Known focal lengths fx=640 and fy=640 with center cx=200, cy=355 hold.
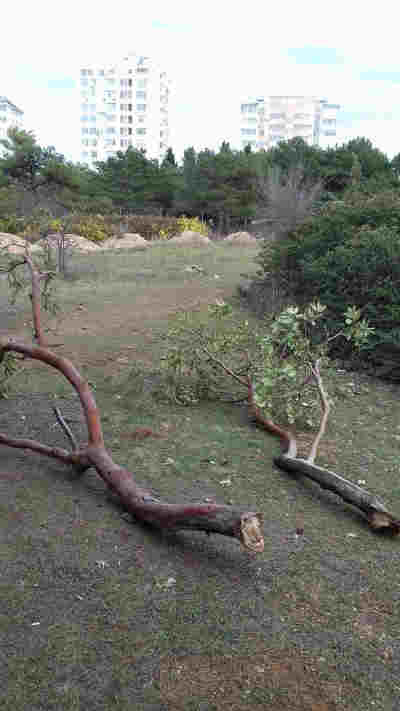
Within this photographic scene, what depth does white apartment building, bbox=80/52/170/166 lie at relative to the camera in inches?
3433

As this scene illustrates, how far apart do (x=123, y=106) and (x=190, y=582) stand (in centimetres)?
9307

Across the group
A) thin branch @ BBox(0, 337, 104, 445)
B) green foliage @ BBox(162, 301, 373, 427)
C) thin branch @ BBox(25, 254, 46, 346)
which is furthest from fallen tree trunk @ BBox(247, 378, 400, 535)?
thin branch @ BBox(25, 254, 46, 346)

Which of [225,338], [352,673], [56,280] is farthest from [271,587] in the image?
[56,280]

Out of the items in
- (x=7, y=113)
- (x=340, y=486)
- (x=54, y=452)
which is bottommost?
(x=340, y=486)

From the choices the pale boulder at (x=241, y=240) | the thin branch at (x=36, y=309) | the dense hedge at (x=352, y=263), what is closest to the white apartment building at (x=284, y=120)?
the pale boulder at (x=241, y=240)

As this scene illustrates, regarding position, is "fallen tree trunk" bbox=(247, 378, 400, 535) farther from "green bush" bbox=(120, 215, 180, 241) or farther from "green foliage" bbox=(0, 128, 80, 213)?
"green foliage" bbox=(0, 128, 80, 213)

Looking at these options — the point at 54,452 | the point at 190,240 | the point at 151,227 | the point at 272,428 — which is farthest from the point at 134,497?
the point at 151,227

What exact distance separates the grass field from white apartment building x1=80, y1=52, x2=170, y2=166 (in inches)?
3406

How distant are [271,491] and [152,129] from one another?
8982 cm

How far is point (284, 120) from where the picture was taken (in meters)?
97.7

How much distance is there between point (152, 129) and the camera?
87.5 m

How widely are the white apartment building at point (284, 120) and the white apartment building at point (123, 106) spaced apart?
54.8 feet

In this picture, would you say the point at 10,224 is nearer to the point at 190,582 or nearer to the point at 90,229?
the point at 90,229

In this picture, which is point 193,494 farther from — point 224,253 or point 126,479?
point 224,253
